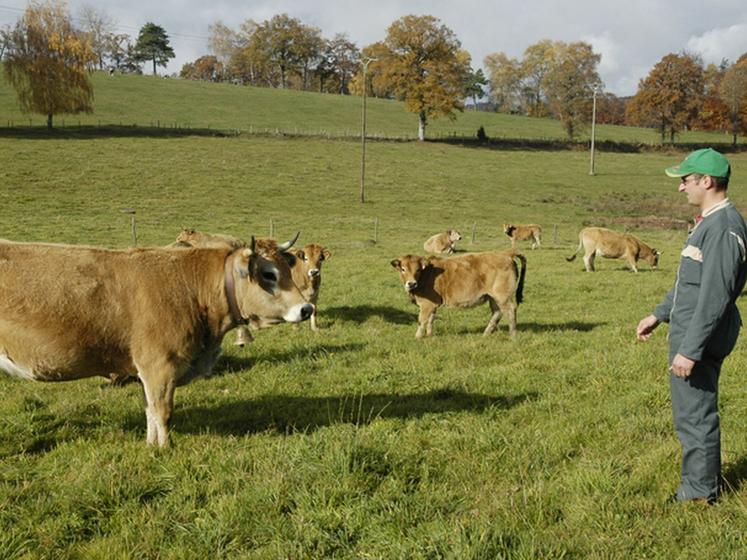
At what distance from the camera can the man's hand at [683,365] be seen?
3.76 m

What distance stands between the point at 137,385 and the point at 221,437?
216 cm

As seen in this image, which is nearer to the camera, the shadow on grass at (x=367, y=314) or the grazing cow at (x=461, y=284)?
the grazing cow at (x=461, y=284)

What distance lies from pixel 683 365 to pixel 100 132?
59.0m

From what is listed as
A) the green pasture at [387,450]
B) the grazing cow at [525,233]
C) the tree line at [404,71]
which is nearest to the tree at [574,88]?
the tree line at [404,71]

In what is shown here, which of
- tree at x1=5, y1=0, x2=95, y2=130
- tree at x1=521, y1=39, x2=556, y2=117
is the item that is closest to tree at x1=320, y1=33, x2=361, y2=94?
tree at x1=521, y1=39, x2=556, y2=117

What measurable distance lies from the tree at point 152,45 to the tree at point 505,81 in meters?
64.8

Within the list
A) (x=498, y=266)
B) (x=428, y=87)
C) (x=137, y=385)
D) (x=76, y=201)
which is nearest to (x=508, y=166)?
(x=428, y=87)

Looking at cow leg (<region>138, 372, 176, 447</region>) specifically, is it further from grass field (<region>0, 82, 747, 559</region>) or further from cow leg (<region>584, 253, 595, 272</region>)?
cow leg (<region>584, 253, 595, 272</region>)

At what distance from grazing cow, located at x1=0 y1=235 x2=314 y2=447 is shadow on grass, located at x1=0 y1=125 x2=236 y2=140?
51.9m

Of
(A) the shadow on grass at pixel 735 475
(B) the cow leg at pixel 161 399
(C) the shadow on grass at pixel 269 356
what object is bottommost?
(C) the shadow on grass at pixel 269 356

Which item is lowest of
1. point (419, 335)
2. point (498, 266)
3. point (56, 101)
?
point (419, 335)

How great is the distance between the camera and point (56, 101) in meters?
53.5

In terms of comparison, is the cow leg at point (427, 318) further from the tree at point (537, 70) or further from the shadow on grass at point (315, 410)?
the tree at point (537, 70)

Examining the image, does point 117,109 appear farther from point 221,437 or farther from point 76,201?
point 221,437
